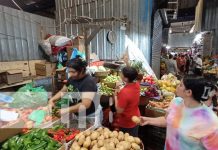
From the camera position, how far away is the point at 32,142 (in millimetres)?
1731

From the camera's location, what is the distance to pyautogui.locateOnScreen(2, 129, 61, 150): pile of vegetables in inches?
66.0

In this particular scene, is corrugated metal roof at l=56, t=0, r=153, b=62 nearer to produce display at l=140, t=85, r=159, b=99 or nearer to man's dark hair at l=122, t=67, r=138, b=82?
produce display at l=140, t=85, r=159, b=99

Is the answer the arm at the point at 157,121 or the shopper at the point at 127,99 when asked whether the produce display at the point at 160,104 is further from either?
the arm at the point at 157,121

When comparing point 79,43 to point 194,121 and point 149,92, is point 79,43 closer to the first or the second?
point 149,92

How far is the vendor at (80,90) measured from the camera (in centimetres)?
218

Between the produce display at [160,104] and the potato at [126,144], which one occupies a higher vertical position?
the potato at [126,144]

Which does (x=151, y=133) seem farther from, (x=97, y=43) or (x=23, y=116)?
(x=97, y=43)

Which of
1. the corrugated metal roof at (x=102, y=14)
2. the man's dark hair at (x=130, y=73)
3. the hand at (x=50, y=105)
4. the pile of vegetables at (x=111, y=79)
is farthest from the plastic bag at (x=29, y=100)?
the corrugated metal roof at (x=102, y=14)

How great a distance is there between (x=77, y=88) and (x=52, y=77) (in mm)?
2768

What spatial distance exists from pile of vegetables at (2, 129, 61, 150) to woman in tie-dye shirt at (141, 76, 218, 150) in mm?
1215

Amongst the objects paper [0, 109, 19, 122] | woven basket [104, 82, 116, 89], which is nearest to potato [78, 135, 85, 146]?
paper [0, 109, 19, 122]

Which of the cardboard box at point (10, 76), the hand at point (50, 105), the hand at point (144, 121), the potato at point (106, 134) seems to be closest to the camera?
the potato at point (106, 134)

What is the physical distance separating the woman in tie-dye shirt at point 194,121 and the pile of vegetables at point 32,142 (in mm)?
1215

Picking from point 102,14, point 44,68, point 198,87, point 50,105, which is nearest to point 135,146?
point 198,87
